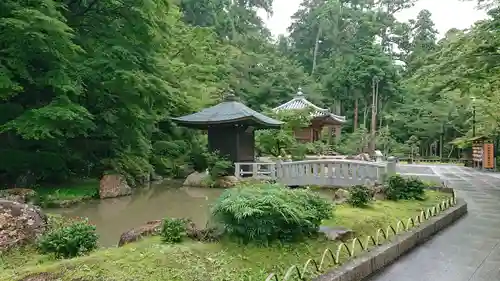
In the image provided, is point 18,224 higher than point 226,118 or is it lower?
lower

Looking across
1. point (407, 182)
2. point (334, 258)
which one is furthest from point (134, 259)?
point (407, 182)

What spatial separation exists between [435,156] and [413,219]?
34.2 metres

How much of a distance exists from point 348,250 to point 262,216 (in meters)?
1.24

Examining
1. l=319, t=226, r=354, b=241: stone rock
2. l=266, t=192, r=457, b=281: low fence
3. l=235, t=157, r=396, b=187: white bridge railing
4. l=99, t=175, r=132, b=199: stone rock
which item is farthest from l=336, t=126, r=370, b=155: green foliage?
l=319, t=226, r=354, b=241: stone rock

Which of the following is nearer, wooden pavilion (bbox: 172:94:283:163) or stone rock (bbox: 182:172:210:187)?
stone rock (bbox: 182:172:210:187)

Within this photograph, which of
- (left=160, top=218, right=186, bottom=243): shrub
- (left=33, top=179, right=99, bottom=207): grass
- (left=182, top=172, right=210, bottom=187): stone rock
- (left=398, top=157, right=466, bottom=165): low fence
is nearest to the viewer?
(left=160, top=218, right=186, bottom=243): shrub

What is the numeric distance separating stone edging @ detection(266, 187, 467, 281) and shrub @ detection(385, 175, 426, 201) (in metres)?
1.04

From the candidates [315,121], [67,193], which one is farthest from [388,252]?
[315,121]

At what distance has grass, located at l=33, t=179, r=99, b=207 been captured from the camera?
1164 centimetres

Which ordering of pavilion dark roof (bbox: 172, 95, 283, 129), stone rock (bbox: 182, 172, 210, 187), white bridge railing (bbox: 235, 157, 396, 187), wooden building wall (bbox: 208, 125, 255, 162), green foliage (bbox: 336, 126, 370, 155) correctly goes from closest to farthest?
white bridge railing (bbox: 235, 157, 396, 187) → stone rock (bbox: 182, 172, 210, 187) → pavilion dark roof (bbox: 172, 95, 283, 129) → wooden building wall (bbox: 208, 125, 255, 162) → green foliage (bbox: 336, 126, 370, 155)

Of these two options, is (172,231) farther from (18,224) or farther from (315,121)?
(315,121)

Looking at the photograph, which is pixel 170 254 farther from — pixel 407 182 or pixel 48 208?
pixel 48 208

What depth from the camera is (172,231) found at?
5.05 meters

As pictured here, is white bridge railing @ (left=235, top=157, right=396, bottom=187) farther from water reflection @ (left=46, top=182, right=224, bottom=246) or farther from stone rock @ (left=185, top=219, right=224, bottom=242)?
stone rock @ (left=185, top=219, right=224, bottom=242)
